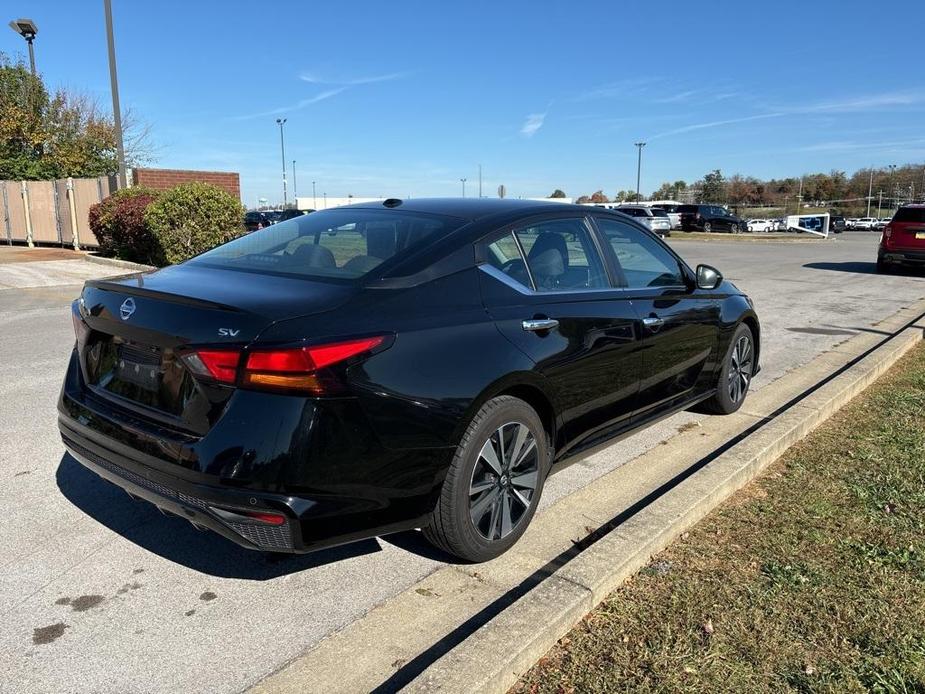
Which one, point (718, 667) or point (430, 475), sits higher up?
point (430, 475)

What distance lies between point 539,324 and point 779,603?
1509 mm

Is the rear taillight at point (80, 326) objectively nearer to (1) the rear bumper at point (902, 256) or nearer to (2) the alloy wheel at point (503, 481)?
(2) the alloy wheel at point (503, 481)

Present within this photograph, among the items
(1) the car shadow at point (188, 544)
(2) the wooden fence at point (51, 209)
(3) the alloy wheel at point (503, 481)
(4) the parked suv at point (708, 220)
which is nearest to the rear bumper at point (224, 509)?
(1) the car shadow at point (188, 544)

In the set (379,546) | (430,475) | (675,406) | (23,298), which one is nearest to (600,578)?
(430,475)

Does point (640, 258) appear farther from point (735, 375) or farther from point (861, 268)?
point (861, 268)

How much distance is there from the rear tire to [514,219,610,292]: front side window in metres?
1.76

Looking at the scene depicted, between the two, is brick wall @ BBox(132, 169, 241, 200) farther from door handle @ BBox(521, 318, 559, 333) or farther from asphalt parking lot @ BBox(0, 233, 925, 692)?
door handle @ BBox(521, 318, 559, 333)

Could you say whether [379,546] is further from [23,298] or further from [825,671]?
[23,298]

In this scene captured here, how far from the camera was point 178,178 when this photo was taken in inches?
752

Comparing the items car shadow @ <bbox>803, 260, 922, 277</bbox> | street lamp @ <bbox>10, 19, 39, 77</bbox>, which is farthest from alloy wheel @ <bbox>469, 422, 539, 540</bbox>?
street lamp @ <bbox>10, 19, 39, 77</bbox>

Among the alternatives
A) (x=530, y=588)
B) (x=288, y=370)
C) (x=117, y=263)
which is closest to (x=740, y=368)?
(x=530, y=588)

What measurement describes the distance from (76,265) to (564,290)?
50.7 ft

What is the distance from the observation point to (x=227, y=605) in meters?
2.89

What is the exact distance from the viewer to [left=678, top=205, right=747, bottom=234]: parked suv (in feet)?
156
